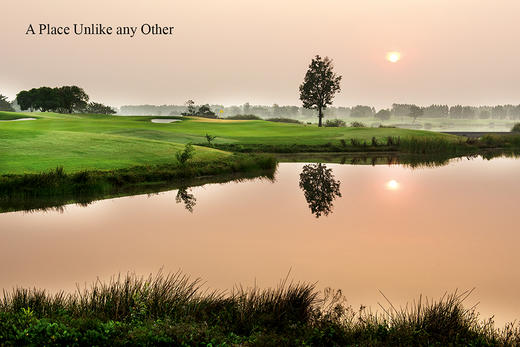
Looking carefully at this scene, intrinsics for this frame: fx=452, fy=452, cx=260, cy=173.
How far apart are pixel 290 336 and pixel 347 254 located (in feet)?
20.9

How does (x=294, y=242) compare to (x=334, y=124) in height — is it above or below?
below

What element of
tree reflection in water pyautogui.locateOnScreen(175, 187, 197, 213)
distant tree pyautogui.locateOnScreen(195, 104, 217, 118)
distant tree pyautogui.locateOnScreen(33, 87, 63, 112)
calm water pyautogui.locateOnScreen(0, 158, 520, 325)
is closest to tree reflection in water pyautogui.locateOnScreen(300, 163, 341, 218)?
calm water pyautogui.locateOnScreen(0, 158, 520, 325)

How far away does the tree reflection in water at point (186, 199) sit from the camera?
22.6 meters

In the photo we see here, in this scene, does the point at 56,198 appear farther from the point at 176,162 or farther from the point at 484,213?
the point at 484,213

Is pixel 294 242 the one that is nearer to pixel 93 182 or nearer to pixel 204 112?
pixel 93 182

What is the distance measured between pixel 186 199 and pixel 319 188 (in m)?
9.07

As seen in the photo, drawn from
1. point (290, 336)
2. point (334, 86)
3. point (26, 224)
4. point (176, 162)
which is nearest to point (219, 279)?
point (290, 336)

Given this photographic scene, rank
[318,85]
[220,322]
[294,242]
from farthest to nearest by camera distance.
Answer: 1. [318,85]
2. [294,242]
3. [220,322]

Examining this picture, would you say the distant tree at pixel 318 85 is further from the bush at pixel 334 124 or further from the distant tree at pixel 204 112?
the distant tree at pixel 204 112

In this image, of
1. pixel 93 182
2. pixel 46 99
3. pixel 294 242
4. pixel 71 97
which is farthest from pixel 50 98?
pixel 294 242

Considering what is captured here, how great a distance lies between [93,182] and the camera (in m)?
26.7

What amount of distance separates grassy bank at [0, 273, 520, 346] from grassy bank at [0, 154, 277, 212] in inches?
580

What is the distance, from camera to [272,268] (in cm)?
1277

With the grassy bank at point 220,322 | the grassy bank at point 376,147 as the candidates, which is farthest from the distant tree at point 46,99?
the grassy bank at point 220,322
